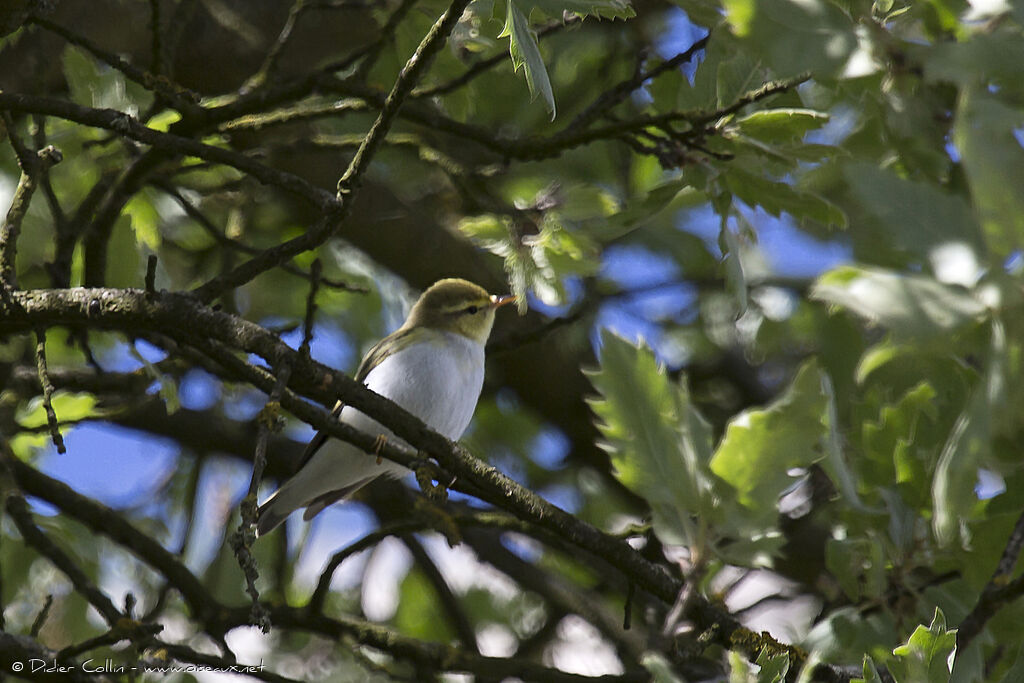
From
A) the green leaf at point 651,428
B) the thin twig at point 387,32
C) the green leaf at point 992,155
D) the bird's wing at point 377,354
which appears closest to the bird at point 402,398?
the bird's wing at point 377,354

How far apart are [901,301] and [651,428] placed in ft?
2.10

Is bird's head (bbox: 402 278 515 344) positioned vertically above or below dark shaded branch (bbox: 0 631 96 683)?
above

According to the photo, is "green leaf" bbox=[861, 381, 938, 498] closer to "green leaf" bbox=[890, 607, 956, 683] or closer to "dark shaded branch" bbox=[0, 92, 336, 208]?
"green leaf" bbox=[890, 607, 956, 683]

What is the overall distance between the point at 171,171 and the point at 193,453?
5.06ft

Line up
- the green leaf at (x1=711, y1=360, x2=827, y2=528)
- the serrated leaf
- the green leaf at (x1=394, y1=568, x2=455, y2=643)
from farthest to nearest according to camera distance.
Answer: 1. the green leaf at (x1=394, y1=568, x2=455, y2=643)
2. the green leaf at (x1=711, y1=360, x2=827, y2=528)
3. the serrated leaf

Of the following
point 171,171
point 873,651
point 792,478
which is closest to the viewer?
point 792,478

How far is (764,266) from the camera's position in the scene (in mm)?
5375

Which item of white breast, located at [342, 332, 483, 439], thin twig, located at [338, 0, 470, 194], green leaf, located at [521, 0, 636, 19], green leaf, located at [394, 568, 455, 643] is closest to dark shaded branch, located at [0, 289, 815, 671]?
thin twig, located at [338, 0, 470, 194]

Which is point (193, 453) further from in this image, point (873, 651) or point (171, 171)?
point (873, 651)

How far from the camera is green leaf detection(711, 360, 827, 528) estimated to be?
5.09 feet

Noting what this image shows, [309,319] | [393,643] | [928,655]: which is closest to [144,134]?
[309,319]

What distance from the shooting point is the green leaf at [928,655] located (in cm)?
163

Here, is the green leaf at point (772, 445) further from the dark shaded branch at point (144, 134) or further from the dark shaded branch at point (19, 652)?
the dark shaded branch at point (19, 652)

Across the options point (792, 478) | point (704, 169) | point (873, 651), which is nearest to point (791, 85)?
point (704, 169)
